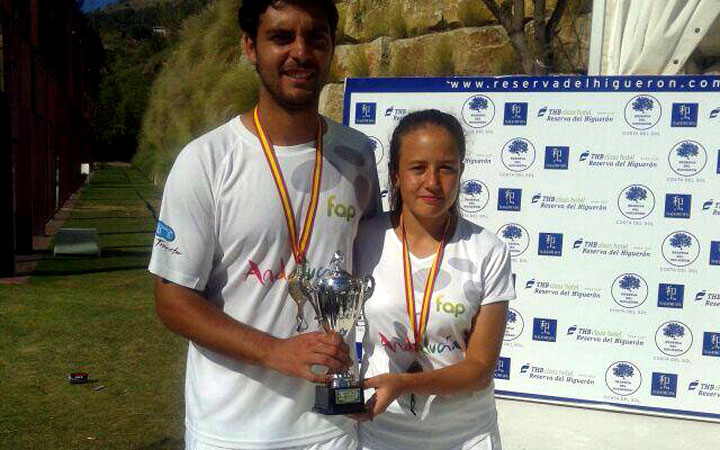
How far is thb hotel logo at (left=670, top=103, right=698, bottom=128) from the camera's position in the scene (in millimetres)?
3793

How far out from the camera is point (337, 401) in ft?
6.31

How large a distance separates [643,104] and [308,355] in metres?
2.72

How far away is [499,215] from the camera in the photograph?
13.6 feet

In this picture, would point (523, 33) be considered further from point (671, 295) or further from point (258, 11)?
point (258, 11)

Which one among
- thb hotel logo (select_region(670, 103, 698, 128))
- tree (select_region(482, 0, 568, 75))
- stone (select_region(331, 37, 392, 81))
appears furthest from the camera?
stone (select_region(331, 37, 392, 81))

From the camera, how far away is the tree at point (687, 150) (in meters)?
3.81

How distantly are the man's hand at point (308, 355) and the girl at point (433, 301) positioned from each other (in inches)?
13.2

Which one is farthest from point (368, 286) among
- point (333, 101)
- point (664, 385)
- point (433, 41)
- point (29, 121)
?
point (29, 121)

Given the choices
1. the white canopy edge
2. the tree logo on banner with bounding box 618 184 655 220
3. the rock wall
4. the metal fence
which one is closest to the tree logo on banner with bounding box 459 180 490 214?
the tree logo on banner with bounding box 618 184 655 220

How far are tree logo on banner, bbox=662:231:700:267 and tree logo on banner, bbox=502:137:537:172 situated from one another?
80cm

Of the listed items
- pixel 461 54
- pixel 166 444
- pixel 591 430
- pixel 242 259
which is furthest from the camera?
pixel 461 54

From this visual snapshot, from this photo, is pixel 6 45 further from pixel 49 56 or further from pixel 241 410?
pixel 241 410

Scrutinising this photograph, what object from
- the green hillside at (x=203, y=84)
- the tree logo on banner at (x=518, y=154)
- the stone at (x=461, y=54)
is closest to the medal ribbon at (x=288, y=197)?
the tree logo on banner at (x=518, y=154)

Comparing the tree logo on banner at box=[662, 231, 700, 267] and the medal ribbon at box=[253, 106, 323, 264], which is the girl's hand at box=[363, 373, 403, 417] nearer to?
the medal ribbon at box=[253, 106, 323, 264]
